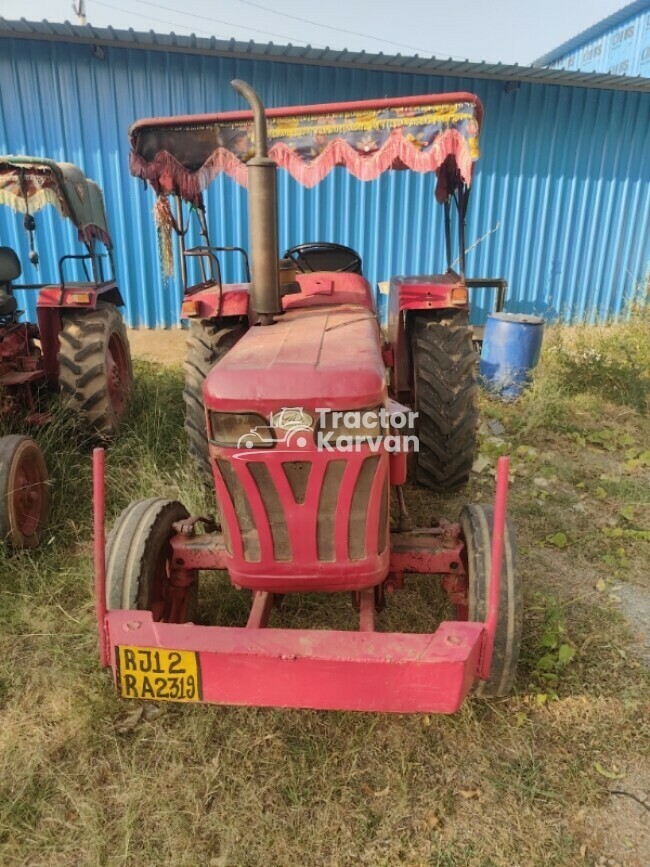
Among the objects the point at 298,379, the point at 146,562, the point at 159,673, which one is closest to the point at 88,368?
the point at 146,562

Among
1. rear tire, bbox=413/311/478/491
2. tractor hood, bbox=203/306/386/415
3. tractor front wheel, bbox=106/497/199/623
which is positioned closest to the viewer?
tractor hood, bbox=203/306/386/415

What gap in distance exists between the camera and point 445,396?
11.7 feet

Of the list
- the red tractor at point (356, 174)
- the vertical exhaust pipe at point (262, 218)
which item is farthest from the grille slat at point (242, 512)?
the red tractor at point (356, 174)

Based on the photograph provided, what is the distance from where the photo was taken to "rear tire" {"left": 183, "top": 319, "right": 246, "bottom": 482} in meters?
3.59

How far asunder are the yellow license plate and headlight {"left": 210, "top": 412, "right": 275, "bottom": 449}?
26.1 inches

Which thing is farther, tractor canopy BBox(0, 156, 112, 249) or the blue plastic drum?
the blue plastic drum

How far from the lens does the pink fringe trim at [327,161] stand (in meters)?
3.48

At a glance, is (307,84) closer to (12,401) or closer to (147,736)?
(12,401)

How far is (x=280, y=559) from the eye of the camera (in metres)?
2.20

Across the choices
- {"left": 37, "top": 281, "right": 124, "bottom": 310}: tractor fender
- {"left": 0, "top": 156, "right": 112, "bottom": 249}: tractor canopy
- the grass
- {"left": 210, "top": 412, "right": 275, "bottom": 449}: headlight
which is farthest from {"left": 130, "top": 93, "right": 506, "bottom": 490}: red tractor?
{"left": 210, "top": 412, "right": 275, "bottom": 449}: headlight

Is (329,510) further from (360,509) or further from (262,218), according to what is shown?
(262,218)

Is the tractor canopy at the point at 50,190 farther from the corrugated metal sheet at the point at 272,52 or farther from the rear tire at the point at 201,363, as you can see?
the corrugated metal sheet at the point at 272,52

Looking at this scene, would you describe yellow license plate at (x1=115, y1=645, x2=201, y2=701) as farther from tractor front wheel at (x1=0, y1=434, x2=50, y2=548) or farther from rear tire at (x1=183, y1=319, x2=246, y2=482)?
rear tire at (x1=183, y1=319, x2=246, y2=482)

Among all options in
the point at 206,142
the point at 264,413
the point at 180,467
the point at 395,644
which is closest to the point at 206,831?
the point at 395,644
